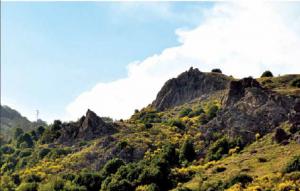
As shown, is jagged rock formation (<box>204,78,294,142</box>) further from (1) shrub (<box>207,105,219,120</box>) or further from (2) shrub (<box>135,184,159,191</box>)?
(2) shrub (<box>135,184,159,191</box>)

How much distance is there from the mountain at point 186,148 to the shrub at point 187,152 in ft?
0.71

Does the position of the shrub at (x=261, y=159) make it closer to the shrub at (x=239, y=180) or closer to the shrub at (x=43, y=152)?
the shrub at (x=239, y=180)

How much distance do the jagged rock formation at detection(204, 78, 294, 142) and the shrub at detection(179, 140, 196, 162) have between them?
17.7 feet

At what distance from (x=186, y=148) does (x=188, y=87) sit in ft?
186

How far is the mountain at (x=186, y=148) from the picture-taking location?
103 metres

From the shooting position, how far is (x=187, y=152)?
4838 inches

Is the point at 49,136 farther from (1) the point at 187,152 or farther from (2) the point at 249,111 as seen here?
(2) the point at 249,111

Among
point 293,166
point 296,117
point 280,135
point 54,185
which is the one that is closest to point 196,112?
point 296,117

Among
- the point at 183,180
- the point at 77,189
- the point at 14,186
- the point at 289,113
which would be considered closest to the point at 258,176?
the point at 183,180

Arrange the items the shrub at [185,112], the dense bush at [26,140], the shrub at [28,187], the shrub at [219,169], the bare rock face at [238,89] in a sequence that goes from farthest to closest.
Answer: the dense bush at [26,140] → the shrub at [185,112] → the bare rock face at [238,89] → the shrub at [28,187] → the shrub at [219,169]

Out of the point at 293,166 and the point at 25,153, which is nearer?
the point at 293,166

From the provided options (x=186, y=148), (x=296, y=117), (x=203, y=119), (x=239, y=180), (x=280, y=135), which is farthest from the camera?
(x=203, y=119)

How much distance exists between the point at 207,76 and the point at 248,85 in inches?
1764

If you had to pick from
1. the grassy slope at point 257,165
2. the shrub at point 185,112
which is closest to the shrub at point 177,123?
the shrub at point 185,112
